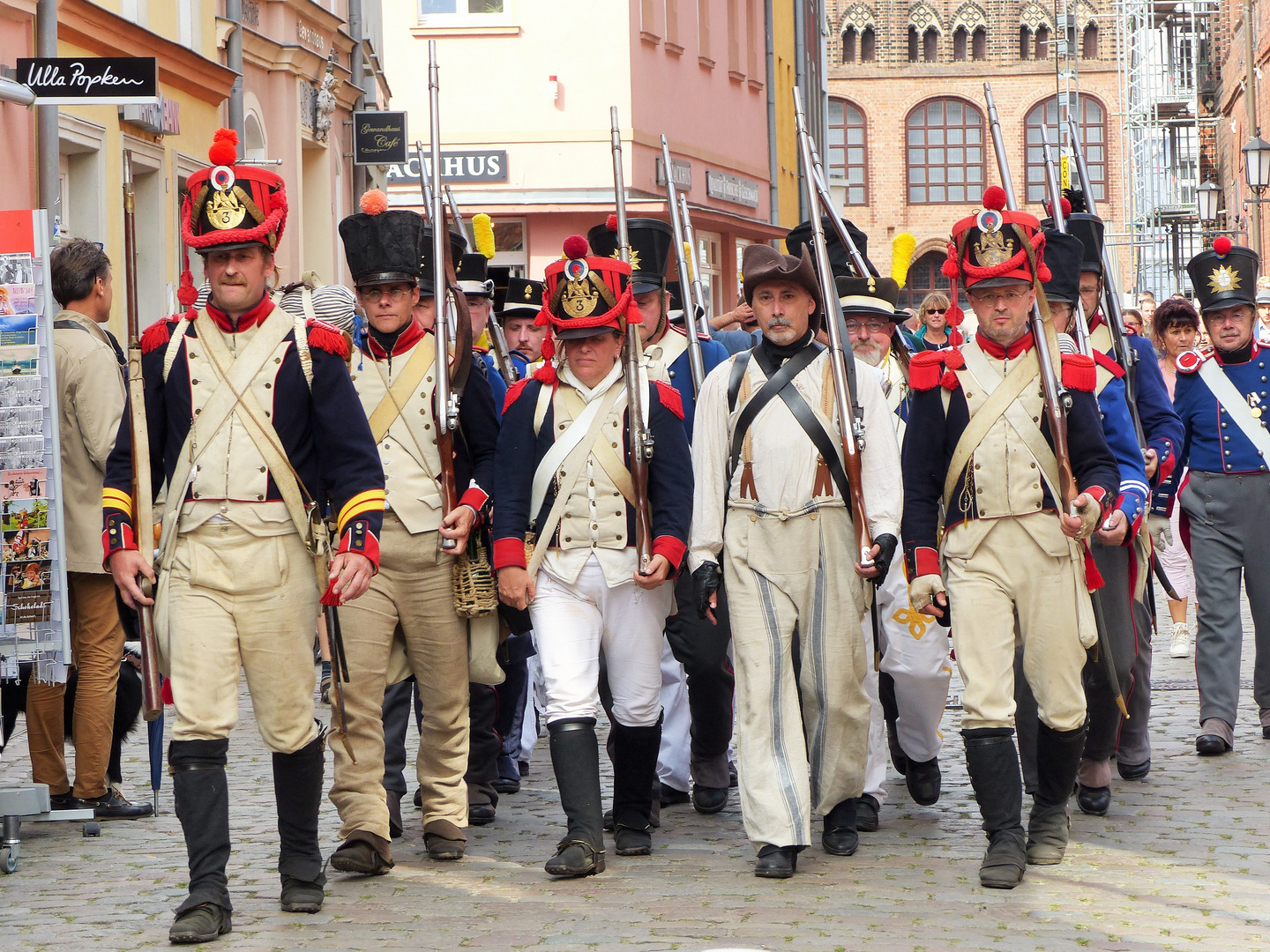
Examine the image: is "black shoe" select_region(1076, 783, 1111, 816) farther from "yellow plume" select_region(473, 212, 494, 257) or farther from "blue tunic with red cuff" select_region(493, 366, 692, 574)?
"yellow plume" select_region(473, 212, 494, 257)

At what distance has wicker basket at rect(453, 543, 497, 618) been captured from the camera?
6676 millimetres

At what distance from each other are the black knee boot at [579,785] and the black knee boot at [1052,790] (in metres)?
1.44

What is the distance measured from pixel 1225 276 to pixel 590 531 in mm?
3833

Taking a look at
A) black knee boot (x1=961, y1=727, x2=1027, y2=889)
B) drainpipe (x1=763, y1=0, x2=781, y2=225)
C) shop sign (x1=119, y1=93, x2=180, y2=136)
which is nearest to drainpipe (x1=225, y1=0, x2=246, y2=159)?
shop sign (x1=119, y1=93, x2=180, y2=136)

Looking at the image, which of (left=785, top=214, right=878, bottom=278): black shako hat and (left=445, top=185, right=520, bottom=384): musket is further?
(left=445, top=185, right=520, bottom=384): musket

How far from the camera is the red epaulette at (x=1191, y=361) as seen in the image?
362 inches

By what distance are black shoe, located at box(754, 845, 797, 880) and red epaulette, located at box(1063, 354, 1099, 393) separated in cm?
174

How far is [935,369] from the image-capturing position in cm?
650

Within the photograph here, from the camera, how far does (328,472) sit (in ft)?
19.7

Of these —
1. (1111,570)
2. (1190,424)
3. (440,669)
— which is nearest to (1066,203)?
(1190,424)

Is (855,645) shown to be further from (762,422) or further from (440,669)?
(440,669)

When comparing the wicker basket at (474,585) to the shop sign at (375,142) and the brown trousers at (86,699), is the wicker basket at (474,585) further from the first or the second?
the shop sign at (375,142)

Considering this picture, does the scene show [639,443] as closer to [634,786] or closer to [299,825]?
[634,786]

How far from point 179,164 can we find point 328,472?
1010 centimetres
